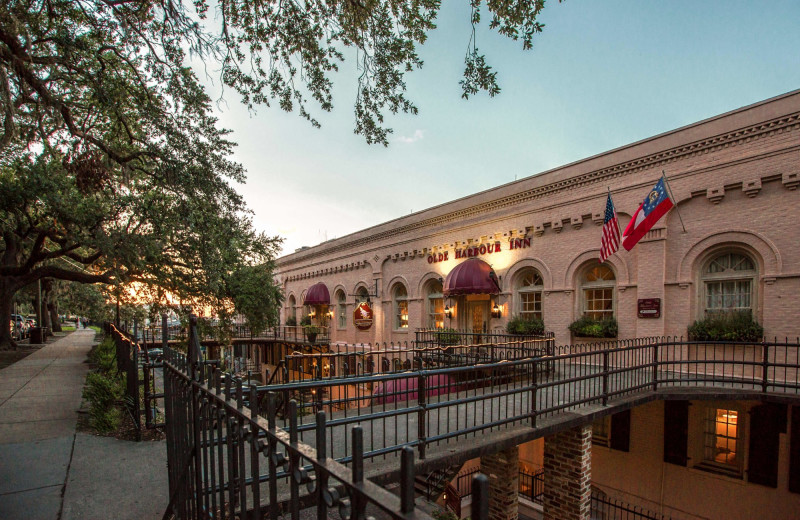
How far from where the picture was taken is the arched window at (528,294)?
1634 centimetres

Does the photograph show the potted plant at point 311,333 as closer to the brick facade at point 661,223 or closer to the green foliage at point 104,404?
the brick facade at point 661,223

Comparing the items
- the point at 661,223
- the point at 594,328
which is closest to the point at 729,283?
the point at 661,223

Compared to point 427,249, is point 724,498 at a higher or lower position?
lower

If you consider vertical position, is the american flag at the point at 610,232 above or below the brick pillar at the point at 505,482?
above

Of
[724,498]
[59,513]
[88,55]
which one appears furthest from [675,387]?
[88,55]

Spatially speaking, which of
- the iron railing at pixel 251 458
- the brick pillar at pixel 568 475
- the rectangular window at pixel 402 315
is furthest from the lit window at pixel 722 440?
the rectangular window at pixel 402 315

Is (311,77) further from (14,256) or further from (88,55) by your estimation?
(14,256)

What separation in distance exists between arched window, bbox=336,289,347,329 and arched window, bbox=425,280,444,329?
8.36m

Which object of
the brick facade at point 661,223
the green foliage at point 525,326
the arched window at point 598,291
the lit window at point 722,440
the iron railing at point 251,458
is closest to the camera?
the iron railing at point 251,458

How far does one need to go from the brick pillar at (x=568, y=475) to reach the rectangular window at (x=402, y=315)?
47.4 feet

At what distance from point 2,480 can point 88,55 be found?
860 centimetres

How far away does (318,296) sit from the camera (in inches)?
1102

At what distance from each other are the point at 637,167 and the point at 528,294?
242 inches

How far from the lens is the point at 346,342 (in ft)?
88.4
